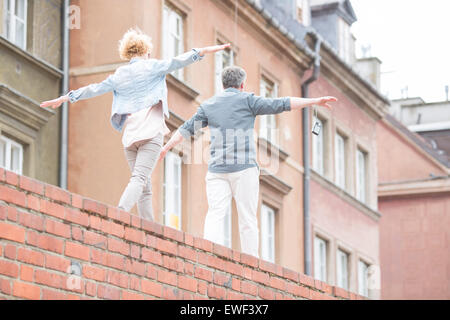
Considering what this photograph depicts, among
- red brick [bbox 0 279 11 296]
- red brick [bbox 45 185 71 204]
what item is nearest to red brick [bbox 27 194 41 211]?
red brick [bbox 45 185 71 204]

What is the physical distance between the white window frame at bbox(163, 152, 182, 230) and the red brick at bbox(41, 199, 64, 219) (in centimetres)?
1141

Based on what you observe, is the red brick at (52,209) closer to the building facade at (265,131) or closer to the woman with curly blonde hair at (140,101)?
the woman with curly blonde hair at (140,101)

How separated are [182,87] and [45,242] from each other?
12632 millimetres

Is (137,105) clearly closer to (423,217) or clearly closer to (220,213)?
(220,213)

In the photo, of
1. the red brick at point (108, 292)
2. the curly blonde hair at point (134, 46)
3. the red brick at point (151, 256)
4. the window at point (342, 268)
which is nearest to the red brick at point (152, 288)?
the red brick at point (151, 256)

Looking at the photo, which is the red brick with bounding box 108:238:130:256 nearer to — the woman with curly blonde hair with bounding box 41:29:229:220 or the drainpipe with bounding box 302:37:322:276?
the woman with curly blonde hair with bounding box 41:29:229:220

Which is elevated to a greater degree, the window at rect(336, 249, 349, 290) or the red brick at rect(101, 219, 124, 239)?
the window at rect(336, 249, 349, 290)

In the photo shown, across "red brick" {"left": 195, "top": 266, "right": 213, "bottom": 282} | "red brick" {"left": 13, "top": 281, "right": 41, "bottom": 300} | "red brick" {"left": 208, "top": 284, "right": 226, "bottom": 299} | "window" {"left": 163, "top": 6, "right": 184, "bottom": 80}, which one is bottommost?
"red brick" {"left": 13, "top": 281, "right": 41, "bottom": 300}

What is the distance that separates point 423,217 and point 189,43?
1726cm

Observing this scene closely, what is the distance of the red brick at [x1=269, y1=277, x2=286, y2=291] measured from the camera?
40.3ft

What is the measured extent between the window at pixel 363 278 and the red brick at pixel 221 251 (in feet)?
63.7

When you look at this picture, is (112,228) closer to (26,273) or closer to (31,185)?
(31,185)

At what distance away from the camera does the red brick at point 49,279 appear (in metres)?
8.85

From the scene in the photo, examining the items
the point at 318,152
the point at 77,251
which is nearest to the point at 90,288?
the point at 77,251
